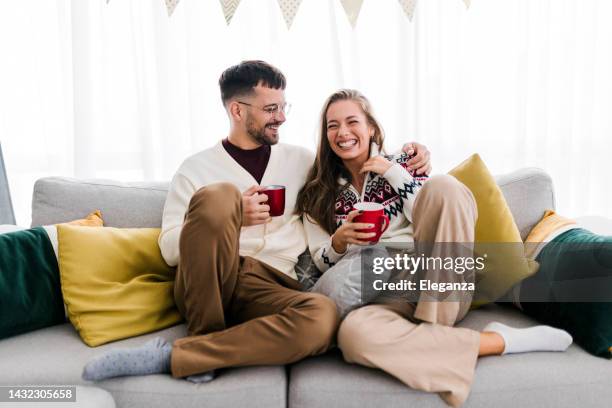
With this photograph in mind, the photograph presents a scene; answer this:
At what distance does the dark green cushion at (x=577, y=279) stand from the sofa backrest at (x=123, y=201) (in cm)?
23

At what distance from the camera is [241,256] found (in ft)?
5.81

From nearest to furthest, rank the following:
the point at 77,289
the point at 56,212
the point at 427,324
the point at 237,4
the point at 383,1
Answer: the point at 427,324, the point at 77,289, the point at 56,212, the point at 237,4, the point at 383,1

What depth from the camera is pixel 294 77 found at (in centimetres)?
273

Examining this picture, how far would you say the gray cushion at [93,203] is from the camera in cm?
187

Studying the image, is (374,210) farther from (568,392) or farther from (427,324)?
(568,392)

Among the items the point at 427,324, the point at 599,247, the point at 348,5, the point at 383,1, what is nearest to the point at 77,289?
the point at 427,324

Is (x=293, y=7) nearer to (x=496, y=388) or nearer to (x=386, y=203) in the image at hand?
(x=386, y=203)

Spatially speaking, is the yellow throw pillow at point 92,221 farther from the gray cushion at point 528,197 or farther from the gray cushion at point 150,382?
the gray cushion at point 528,197

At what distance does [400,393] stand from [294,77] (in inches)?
74.9

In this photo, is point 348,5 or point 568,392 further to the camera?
point 348,5

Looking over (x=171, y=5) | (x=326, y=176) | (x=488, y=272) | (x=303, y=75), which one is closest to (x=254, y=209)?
(x=326, y=176)

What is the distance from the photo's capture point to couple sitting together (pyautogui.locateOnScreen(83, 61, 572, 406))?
4.37 ft

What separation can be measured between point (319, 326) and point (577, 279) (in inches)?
31.4

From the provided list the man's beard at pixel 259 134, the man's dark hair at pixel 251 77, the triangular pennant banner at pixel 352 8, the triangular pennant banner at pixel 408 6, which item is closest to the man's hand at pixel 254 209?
the man's beard at pixel 259 134
